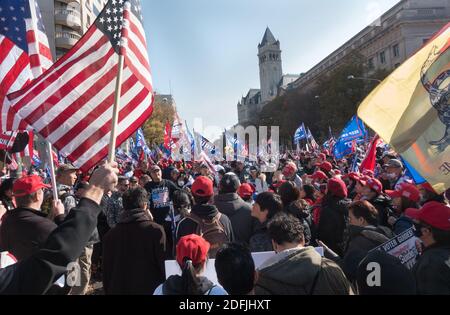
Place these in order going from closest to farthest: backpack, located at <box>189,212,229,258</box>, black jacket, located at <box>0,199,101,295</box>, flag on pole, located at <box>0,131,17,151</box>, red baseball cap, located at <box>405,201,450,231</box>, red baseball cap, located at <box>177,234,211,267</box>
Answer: black jacket, located at <box>0,199,101,295</box> → red baseball cap, located at <box>177,234,211,267</box> → red baseball cap, located at <box>405,201,450,231</box> → backpack, located at <box>189,212,229,258</box> → flag on pole, located at <box>0,131,17,151</box>

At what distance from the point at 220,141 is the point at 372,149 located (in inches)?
993

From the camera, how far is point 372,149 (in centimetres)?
684

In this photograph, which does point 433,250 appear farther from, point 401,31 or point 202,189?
point 401,31

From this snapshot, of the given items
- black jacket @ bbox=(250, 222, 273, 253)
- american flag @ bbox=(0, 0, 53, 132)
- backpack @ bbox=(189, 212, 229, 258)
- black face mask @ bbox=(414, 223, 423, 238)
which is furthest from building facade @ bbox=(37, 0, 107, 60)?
black face mask @ bbox=(414, 223, 423, 238)

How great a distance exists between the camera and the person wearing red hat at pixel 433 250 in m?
2.75

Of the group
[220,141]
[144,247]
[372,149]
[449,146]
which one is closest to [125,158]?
[220,141]

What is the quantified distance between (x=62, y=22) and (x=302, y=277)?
47716mm

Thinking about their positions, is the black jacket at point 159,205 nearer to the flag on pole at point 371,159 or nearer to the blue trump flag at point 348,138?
the flag on pole at point 371,159

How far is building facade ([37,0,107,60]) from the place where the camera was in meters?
42.9

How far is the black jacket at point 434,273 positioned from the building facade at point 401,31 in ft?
155

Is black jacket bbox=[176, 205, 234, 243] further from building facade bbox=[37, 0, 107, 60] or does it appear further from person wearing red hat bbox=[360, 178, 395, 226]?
building facade bbox=[37, 0, 107, 60]

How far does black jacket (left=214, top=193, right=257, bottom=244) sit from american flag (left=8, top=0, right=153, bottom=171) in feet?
4.74

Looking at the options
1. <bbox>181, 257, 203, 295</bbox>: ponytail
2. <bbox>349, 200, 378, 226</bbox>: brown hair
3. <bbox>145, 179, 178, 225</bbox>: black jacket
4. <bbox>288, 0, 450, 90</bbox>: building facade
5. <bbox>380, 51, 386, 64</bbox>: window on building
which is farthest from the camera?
<bbox>380, 51, 386, 64</bbox>: window on building

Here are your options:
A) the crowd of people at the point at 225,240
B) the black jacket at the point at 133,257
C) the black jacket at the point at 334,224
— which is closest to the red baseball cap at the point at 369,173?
the crowd of people at the point at 225,240
